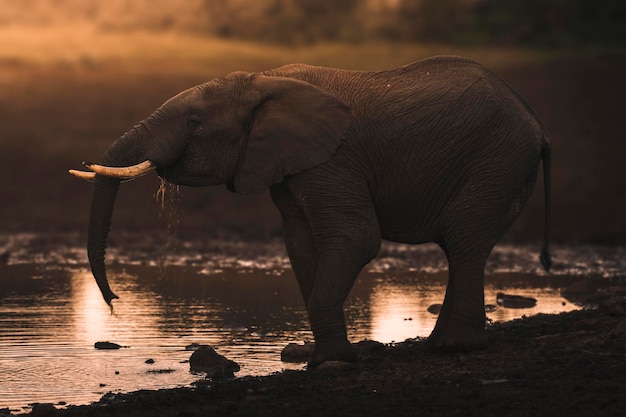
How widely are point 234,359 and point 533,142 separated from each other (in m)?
3.08

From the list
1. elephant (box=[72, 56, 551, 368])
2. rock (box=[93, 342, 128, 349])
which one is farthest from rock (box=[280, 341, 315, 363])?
rock (box=[93, 342, 128, 349])

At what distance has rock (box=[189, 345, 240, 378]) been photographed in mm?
11594

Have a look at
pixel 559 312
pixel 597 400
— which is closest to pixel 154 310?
pixel 559 312

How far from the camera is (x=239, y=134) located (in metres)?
11.6

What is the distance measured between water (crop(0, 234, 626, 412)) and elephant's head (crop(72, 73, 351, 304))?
5.29 feet

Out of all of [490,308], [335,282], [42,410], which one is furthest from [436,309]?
[42,410]

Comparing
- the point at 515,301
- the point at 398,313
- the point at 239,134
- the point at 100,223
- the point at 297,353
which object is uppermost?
the point at 239,134

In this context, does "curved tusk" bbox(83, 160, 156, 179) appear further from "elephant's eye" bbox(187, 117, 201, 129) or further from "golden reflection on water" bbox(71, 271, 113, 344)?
"golden reflection on water" bbox(71, 271, 113, 344)

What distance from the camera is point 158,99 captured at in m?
35.1

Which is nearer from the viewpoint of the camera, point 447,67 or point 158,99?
point 447,67

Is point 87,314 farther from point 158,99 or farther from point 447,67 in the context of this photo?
point 158,99

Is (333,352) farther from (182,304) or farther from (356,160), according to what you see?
(182,304)

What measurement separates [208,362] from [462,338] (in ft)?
6.75

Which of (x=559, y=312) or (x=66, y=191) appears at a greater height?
(x=66, y=191)
